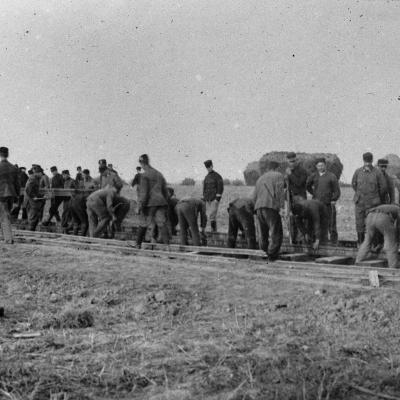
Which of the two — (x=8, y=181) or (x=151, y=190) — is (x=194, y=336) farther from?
(x=8, y=181)

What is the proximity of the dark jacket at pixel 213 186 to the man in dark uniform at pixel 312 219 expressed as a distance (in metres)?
2.25

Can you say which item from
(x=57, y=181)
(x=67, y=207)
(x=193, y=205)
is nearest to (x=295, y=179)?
(x=193, y=205)

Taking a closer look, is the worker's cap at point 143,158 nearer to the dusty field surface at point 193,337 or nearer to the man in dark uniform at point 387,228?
the dusty field surface at point 193,337

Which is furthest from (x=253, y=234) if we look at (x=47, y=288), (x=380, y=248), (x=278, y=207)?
(x=47, y=288)

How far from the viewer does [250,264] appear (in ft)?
31.7

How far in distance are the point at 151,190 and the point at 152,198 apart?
16 cm

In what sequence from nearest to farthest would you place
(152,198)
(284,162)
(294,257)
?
(294,257), (152,198), (284,162)

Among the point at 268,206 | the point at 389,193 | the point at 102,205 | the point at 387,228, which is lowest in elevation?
the point at 387,228

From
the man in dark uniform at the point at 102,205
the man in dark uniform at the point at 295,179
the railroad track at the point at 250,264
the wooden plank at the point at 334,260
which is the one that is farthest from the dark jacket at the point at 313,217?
the man in dark uniform at the point at 102,205

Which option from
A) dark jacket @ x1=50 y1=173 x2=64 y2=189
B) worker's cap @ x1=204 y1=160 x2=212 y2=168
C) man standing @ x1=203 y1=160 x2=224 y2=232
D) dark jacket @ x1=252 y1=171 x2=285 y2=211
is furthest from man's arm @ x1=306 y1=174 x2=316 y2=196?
dark jacket @ x1=50 y1=173 x2=64 y2=189

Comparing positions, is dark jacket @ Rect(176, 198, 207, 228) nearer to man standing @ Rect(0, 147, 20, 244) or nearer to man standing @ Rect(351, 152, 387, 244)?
man standing @ Rect(351, 152, 387, 244)

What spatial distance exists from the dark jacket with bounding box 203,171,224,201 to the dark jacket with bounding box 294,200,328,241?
2.27 m

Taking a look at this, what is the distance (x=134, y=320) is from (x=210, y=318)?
0.80 metres

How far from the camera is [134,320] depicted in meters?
6.57
